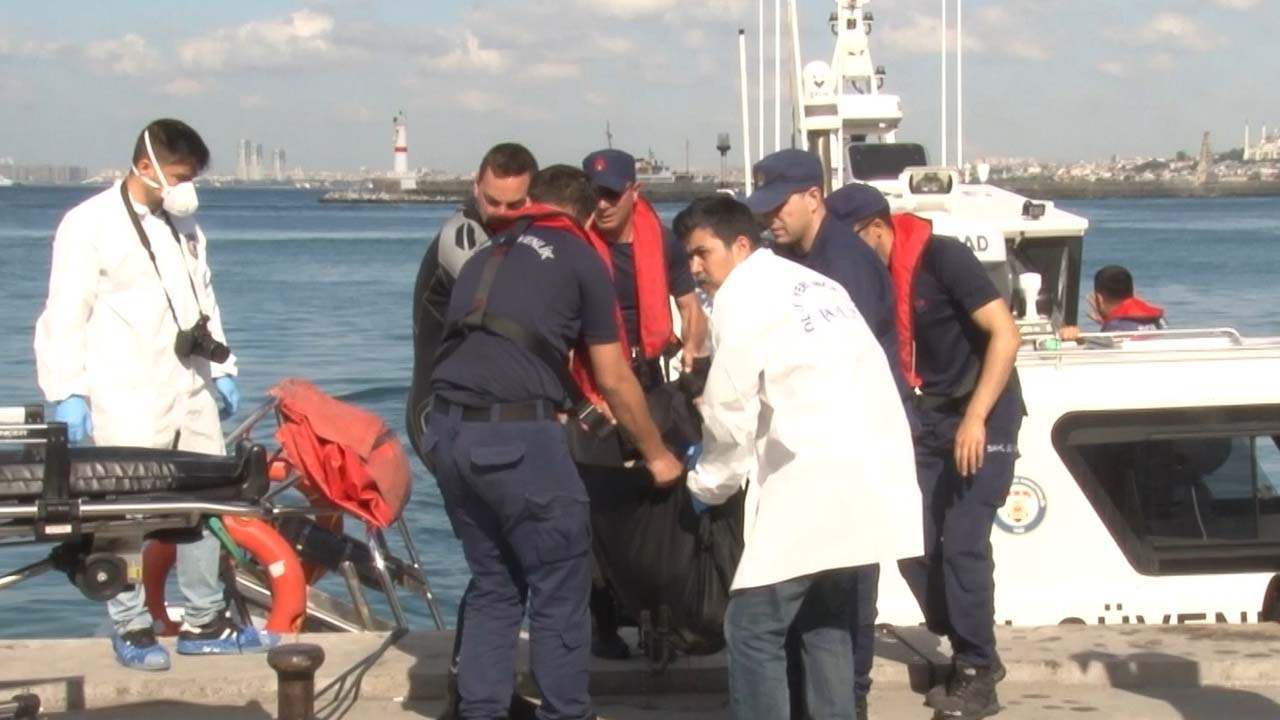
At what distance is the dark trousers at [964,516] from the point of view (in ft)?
18.6

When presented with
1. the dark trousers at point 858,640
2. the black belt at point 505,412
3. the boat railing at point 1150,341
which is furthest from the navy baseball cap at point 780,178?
the boat railing at point 1150,341

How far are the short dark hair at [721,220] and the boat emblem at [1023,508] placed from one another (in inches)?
132

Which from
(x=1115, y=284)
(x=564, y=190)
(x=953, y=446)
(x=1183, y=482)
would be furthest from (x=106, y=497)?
(x=1115, y=284)

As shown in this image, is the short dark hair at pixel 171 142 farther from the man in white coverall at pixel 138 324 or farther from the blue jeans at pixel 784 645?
the blue jeans at pixel 784 645

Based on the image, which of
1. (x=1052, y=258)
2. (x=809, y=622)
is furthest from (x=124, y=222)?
(x=1052, y=258)

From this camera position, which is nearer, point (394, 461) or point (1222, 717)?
point (394, 461)

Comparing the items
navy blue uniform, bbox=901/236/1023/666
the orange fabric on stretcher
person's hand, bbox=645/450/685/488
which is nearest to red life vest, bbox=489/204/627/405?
person's hand, bbox=645/450/685/488

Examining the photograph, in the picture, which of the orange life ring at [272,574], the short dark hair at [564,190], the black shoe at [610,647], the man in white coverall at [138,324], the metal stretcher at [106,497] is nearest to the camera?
the metal stretcher at [106,497]

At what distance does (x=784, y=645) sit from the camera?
16.1ft

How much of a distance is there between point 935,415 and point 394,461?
172cm

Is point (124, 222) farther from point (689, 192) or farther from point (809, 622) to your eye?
point (689, 192)

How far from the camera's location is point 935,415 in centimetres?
577

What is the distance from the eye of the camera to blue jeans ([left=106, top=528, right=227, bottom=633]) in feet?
20.0

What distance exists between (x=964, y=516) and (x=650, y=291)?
122 cm
